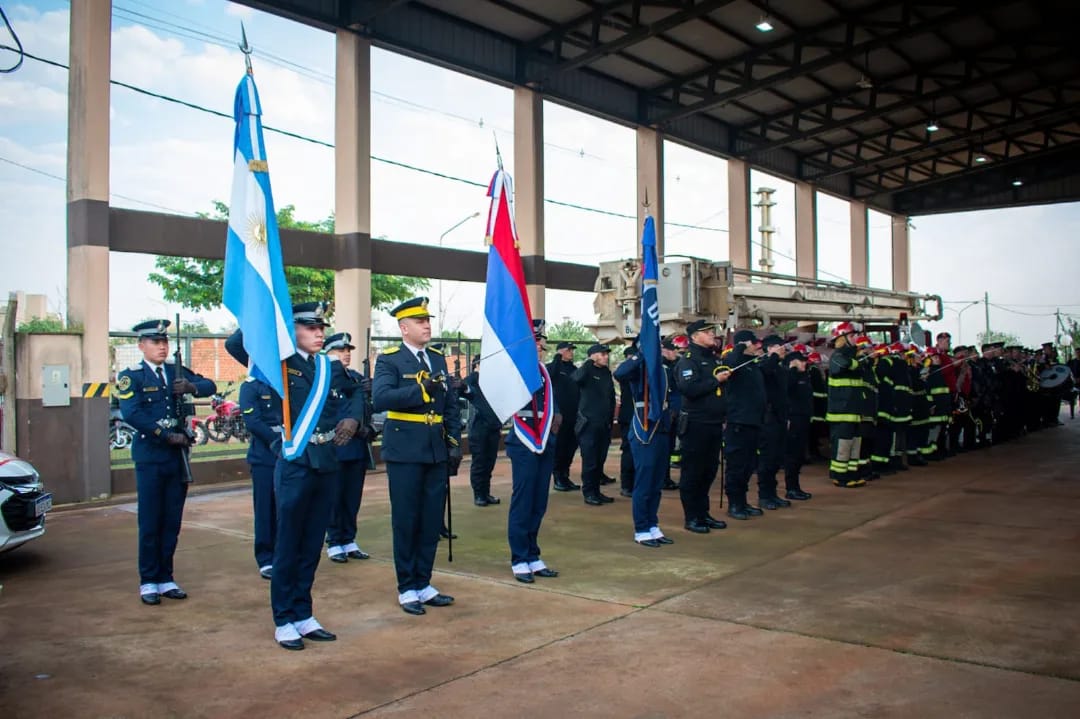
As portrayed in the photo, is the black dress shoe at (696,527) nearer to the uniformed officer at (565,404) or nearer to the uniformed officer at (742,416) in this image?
the uniformed officer at (742,416)

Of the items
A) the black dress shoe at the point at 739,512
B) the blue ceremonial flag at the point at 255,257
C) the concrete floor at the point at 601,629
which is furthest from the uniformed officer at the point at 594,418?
the blue ceremonial flag at the point at 255,257

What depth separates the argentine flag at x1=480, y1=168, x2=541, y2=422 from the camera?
6133mm

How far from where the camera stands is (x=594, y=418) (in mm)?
9828

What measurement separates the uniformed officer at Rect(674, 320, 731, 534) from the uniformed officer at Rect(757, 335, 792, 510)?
1333 millimetres

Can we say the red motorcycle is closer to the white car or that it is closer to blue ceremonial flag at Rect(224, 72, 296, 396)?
the white car

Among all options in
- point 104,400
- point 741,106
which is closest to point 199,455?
point 104,400

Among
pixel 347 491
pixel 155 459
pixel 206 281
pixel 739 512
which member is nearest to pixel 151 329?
pixel 155 459

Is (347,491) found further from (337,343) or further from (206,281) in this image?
(206,281)

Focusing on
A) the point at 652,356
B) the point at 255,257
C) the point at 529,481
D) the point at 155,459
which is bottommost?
the point at 529,481

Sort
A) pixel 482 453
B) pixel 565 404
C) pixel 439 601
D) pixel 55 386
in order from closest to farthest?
pixel 439 601, pixel 482 453, pixel 55 386, pixel 565 404

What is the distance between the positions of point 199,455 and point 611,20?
33.0ft

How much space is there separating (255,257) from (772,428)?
5980 mm

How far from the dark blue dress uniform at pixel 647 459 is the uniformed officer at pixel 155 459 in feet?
11.2

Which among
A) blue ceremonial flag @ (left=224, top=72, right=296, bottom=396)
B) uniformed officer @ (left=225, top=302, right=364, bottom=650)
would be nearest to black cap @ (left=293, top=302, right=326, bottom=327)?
uniformed officer @ (left=225, top=302, right=364, bottom=650)
